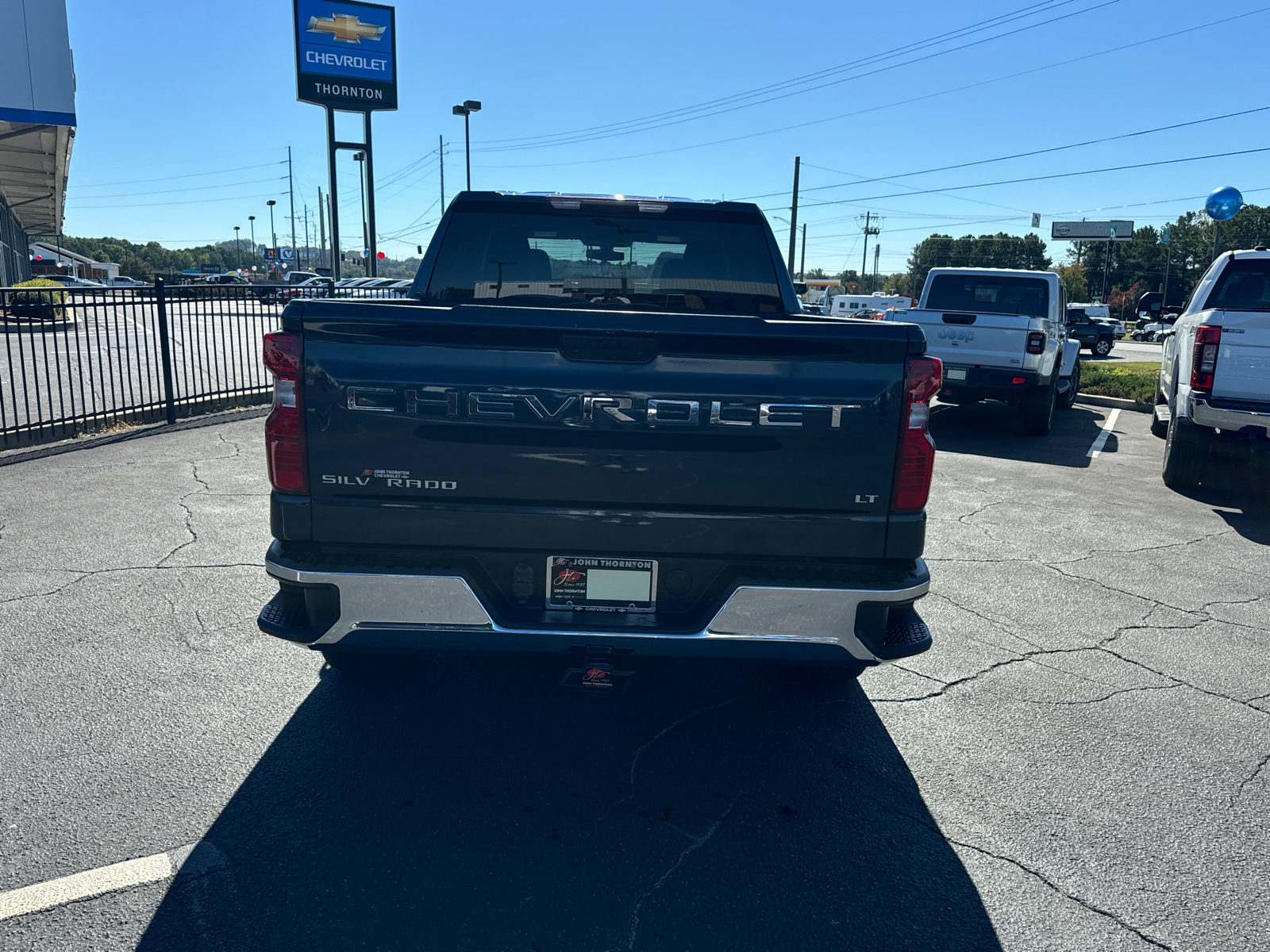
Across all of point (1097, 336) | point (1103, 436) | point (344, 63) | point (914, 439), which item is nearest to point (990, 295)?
point (1103, 436)

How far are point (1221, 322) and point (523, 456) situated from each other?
7.48 meters

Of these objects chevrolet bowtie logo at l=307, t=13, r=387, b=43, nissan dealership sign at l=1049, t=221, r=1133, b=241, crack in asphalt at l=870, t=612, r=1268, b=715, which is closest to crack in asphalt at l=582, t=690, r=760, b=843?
crack in asphalt at l=870, t=612, r=1268, b=715

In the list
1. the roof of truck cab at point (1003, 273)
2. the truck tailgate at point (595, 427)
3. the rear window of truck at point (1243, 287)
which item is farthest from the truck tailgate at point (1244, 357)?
the truck tailgate at point (595, 427)

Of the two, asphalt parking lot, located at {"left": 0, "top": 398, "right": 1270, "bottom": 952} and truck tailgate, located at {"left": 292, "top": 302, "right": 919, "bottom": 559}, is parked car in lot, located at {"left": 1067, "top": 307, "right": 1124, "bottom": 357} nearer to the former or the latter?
asphalt parking lot, located at {"left": 0, "top": 398, "right": 1270, "bottom": 952}

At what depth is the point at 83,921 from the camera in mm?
2510

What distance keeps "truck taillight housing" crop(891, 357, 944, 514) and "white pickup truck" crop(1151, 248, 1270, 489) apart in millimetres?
6394

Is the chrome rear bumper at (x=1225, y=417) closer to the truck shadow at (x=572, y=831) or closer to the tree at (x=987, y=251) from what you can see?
the truck shadow at (x=572, y=831)

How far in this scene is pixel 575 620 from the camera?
3027 millimetres

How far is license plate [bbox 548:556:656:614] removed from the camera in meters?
3.03

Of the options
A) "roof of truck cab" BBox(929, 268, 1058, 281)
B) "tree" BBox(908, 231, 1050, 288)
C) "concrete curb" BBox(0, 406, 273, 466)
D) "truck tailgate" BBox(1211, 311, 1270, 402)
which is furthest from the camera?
"tree" BBox(908, 231, 1050, 288)

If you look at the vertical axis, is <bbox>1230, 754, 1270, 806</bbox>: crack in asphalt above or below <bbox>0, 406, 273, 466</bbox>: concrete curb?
below

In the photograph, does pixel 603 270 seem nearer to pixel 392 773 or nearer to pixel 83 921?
pixel 392 773

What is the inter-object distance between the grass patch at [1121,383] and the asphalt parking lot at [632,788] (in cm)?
1202

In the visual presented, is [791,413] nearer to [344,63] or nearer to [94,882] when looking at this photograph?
[94,882]
